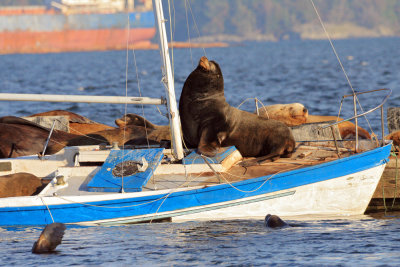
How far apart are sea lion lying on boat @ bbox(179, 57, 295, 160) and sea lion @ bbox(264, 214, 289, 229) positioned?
5.55 feet

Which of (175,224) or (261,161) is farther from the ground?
(261,161)

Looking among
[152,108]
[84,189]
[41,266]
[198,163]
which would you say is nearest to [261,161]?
[198,163]

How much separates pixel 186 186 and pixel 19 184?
2.44m

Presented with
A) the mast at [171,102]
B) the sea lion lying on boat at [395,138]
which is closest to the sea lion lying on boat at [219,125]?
the mast at [171,102]

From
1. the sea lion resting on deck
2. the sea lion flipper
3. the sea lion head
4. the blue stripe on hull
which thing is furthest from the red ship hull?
the blue stripe on hull

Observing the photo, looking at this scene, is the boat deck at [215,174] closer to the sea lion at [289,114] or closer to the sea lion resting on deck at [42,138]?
the sea lion resting on deck at [42,138]

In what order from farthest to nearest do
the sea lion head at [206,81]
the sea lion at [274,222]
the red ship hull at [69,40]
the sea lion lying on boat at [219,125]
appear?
the red ship hull at [69,40] → the sea lion head at [206,81] → the sea lion lying on boat at [219,125] → the sea lion at [274,222]

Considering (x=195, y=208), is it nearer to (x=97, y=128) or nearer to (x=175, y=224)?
(x=175, y=224)

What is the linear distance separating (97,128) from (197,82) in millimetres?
4534

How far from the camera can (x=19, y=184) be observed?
10.9m

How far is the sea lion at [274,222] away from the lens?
32.6 ft

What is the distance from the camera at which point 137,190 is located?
10.3 metres

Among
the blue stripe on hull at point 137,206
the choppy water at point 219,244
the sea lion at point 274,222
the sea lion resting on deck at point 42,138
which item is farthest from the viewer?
the sea lion resting on deck at point 42,138

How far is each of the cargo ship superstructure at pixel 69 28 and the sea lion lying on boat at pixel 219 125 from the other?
418 feet
